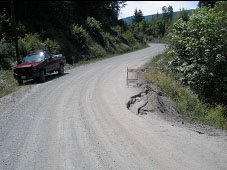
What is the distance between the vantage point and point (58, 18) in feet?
100

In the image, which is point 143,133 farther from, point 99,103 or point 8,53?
point 8,53

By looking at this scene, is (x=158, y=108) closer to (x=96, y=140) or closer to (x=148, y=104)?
(x=148, y=104)

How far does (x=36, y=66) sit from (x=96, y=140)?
993 cm

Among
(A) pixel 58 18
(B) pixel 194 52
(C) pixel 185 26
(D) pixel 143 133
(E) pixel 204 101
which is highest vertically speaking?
(A) pixel 58 18

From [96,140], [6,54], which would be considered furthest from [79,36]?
[96,140]

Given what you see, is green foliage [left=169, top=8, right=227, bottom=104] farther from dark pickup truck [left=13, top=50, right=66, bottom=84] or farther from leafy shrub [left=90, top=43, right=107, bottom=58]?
leafy shrub [left=90, top=43, right=107, bottom=58]

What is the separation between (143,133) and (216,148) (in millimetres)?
1949

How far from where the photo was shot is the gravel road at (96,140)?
15.3ft

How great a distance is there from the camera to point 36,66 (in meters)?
14.1

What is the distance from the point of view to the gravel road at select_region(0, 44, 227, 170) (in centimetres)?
466

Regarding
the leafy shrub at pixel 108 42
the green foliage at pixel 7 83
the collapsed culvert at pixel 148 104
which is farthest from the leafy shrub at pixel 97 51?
the collapsed culvert at pixel 148 104

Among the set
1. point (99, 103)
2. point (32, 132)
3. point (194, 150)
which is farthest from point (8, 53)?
point (194, 150)

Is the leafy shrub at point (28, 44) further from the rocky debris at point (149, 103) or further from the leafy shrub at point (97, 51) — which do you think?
the rocky debris at point (149, 103)

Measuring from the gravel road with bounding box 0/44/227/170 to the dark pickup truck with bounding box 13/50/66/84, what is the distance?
4.89 metres
